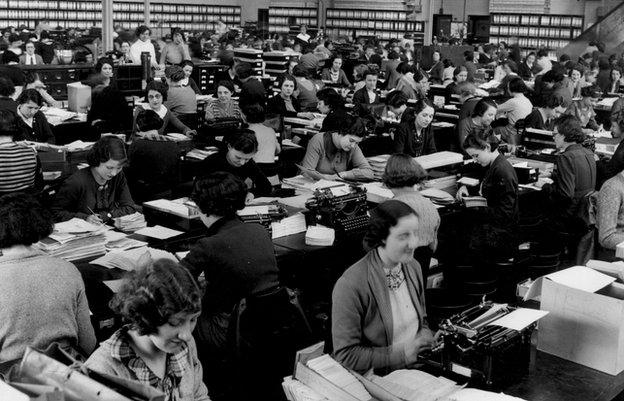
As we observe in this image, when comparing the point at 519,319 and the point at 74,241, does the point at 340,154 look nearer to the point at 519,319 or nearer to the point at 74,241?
the point at 74,241

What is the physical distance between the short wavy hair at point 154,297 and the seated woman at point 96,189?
2248mm

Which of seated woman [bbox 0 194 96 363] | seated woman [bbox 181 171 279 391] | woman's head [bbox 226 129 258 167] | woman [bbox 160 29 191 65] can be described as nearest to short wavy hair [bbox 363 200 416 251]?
seated woman [bbox 181 171 279 391]

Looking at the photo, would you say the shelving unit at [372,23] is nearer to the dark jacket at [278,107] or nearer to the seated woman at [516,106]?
the seated woman at [516,106]

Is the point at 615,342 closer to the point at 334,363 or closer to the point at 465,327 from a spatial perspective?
the point at 465,327

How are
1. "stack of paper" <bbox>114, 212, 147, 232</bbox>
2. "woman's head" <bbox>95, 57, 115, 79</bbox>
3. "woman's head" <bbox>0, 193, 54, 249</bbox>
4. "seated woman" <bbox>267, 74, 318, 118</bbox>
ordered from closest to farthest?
1. "woman's head" <bbox>0, 193, 54, 249</bbox>
2. "stack of paper" <bbox>114, 212, 147, 232</bbox>
3. "woman's head" <bbox>95, 57, 115, 79</bbox>
4. "seated woman" <bbox>267, 74, 318, 118</bbox>

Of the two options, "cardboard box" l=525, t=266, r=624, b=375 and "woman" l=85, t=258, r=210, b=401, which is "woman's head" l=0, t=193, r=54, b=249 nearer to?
"woman" l=85, t=258, r=210, b=401

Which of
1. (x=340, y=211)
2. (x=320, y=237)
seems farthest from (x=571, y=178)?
(x=320, y=237)

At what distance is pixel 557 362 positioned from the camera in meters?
2.81

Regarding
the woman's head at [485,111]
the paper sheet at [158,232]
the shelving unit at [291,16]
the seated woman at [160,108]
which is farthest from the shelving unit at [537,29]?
the paper sheet at [158,232]

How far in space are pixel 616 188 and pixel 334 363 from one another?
2.49m

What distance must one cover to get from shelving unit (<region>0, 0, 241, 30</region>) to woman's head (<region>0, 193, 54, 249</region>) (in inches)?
637

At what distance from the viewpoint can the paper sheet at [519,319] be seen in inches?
105

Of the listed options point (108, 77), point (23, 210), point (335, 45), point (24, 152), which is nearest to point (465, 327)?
point (23, 210)

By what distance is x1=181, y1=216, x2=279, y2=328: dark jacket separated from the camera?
11.1ft
